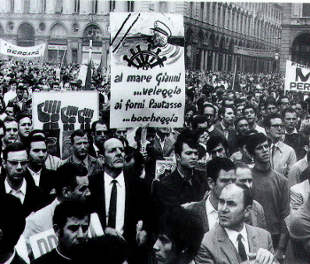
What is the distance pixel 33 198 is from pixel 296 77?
4578 millimetres

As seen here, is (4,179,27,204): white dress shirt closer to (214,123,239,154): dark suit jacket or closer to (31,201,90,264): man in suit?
(31,201,90,264): man in suit

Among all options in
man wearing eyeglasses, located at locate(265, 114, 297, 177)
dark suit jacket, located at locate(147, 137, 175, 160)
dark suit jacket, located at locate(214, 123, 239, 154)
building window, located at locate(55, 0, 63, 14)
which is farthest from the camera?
building window, located at locate(55, 0, 63, 14)

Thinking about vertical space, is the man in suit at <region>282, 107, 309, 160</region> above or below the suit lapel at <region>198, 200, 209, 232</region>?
above

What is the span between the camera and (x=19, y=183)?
3281mm

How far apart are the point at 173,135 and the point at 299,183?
6.32 feet

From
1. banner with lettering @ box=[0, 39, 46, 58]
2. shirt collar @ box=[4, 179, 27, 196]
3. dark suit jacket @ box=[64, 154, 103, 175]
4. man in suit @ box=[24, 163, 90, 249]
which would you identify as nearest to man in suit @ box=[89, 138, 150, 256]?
man in suit @ box=[24, 163, 90, 249]

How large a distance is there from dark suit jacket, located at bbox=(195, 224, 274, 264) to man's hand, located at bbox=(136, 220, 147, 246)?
54cm

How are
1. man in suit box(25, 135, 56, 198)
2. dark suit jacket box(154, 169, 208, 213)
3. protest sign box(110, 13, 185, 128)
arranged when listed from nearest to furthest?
dark suit jacket box(154, 169, 208, 213) → man in suit box(25, 135, 56, 198) → protest sign box(110, 13, 185, 128)

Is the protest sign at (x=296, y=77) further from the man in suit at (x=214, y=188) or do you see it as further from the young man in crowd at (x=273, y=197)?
the man in suit at (x=214, y=188)

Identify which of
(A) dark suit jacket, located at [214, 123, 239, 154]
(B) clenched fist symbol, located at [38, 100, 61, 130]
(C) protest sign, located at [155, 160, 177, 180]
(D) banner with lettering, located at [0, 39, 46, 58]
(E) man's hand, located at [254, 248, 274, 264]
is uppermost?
(D) banner with lettering, located at [0, 39, 46, 58]

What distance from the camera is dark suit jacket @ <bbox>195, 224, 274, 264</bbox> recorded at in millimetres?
2498

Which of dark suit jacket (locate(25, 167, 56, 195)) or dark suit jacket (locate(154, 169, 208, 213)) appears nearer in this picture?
dark suit jacket (locate(154, 169, 208, 213))

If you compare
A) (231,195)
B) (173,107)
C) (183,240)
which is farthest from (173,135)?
(183,240)

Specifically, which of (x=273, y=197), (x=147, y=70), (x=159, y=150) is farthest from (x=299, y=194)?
(x=159, y=150)
